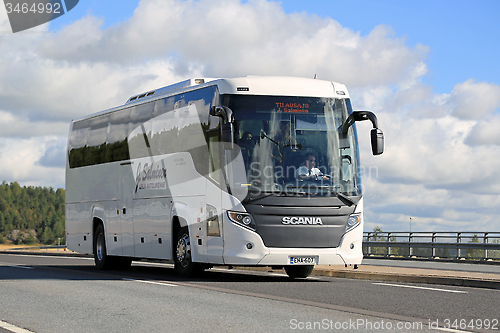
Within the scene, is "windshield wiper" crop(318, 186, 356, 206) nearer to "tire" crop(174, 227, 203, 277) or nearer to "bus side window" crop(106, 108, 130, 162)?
"tire" crop(174, 227, 203, 277)

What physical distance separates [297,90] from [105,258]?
8332 millimetres

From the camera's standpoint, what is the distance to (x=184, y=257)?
1597cm

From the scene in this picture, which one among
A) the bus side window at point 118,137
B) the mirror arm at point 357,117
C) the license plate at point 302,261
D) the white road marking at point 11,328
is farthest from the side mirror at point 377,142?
the white road marking at point 11,328

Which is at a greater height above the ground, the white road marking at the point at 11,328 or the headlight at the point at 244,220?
the headlight at the point at 244,220

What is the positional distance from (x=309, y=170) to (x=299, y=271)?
323cm

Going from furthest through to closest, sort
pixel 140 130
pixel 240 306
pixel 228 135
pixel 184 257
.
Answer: pixel 140 130, pixel 184 257, pixel 228 135, pixel 240 306

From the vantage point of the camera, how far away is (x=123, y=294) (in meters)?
12.2

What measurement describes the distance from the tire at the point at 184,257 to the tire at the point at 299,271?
215 centimetres

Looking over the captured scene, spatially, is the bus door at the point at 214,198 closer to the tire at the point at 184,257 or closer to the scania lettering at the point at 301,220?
the tire at the point at 184,257

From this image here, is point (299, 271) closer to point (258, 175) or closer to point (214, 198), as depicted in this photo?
point (214, 198)

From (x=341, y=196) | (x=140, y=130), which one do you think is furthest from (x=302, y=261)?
(x=140, y=130)

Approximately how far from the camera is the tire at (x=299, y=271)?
647 inches

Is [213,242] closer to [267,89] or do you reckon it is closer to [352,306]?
[267,89]

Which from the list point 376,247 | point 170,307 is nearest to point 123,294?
point 170,307
